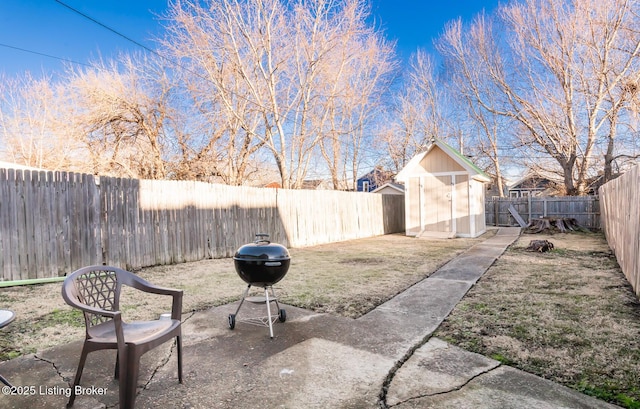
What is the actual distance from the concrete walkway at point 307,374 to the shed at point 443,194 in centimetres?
966

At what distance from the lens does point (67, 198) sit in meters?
5.72

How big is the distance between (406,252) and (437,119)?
19084 millimetres

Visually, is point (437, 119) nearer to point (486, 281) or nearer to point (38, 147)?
point (486, 281)

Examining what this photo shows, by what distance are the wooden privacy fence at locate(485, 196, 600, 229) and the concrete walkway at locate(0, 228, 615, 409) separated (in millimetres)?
16297

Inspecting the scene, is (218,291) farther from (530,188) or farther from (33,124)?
(530,188)

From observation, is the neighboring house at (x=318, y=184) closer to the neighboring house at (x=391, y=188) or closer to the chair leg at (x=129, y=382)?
the neighboring house at (x=391, y=188)

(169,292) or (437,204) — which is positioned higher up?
(437,204)

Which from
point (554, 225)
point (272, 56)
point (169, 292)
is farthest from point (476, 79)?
point (169, 292)

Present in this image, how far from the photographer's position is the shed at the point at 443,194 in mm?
12195

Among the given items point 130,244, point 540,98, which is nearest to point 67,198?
point 130,244

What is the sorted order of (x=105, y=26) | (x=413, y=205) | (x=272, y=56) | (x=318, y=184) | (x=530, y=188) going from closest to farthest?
(x=105, y=26) < (x=413, y=205) < (x=272, y=56) < (x=318, y=184) < (x=530, y=188)

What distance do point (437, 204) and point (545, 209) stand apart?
774 centimetres

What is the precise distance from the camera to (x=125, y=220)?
648cm

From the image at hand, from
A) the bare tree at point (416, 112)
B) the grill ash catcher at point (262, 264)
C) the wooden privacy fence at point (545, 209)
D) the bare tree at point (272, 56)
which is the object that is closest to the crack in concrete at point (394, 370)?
the grill ash catcher at point (262, 264)
